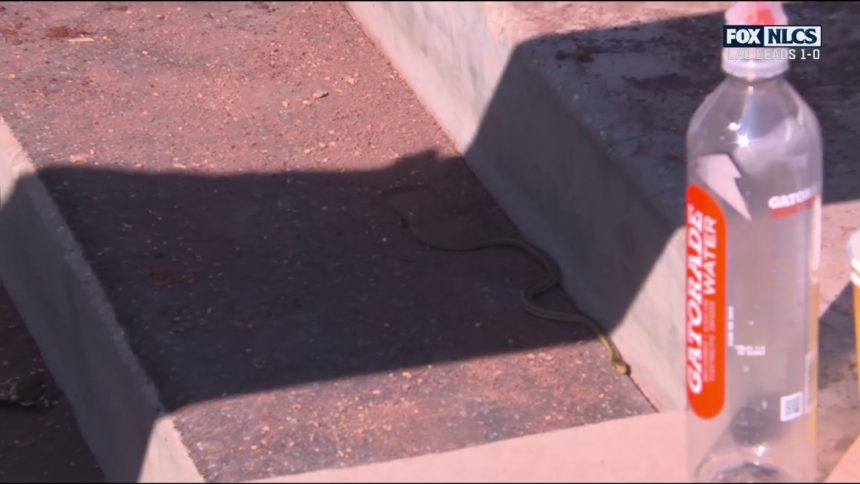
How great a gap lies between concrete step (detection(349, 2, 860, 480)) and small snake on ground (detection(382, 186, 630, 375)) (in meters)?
0.04

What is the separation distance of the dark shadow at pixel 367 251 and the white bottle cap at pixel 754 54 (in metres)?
1.08

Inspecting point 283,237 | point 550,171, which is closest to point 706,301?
point 550,171

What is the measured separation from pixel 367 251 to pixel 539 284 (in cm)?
67

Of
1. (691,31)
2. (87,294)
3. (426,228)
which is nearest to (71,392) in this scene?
(87,294)

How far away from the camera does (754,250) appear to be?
3.29 m

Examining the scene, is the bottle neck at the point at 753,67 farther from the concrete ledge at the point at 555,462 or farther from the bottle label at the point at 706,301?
the concrete ledge at the point at 555,462

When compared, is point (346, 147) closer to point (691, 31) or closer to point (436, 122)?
point (436, 122)

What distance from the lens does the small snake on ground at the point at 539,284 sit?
495 cm

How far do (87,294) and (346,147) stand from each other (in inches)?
60.5

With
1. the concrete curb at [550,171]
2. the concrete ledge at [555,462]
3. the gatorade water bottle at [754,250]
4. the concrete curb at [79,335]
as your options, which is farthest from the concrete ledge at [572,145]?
the concrete curb at [79,335]

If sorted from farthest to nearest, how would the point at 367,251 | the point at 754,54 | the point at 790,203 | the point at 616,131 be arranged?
the point at 367,251 < the point at 616,131 < the point at 754,54 < the point at 790,203

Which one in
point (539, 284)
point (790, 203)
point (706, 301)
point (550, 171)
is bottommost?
point (539, 284)

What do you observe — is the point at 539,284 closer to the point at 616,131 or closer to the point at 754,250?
the point at 616,131

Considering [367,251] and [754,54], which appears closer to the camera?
[754,54]
